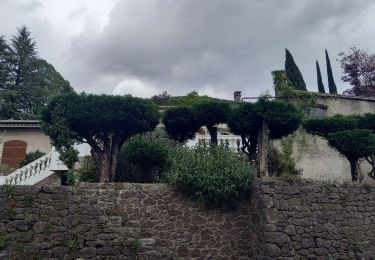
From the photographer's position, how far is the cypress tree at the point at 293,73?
60.5 feet

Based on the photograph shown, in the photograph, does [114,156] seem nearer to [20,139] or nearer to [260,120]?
[260,120]

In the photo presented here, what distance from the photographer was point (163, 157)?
9.83m

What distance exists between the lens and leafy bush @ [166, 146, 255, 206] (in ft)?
28.1

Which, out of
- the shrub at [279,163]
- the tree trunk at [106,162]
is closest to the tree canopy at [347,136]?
the shrub at [279,163]

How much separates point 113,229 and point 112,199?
0.74 m

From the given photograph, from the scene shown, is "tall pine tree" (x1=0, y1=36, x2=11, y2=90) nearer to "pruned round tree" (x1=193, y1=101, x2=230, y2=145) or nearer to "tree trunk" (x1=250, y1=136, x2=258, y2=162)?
"pruned round tree" (x1=193, y1=101, x2=230, y2=145)

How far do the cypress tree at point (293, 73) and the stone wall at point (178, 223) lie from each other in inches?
393

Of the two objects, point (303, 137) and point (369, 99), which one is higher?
point (369, 99)

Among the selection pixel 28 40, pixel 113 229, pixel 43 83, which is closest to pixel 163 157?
pixel 113 229

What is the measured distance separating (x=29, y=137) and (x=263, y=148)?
12.3m

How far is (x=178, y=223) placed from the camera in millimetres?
8648

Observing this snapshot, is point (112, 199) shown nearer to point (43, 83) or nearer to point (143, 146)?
point (143, 146)

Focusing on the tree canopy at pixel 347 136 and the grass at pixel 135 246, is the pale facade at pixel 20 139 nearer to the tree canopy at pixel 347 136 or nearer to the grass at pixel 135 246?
the grass at pixel 135 246

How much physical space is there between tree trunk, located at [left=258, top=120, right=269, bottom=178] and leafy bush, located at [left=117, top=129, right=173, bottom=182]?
2.61 m
